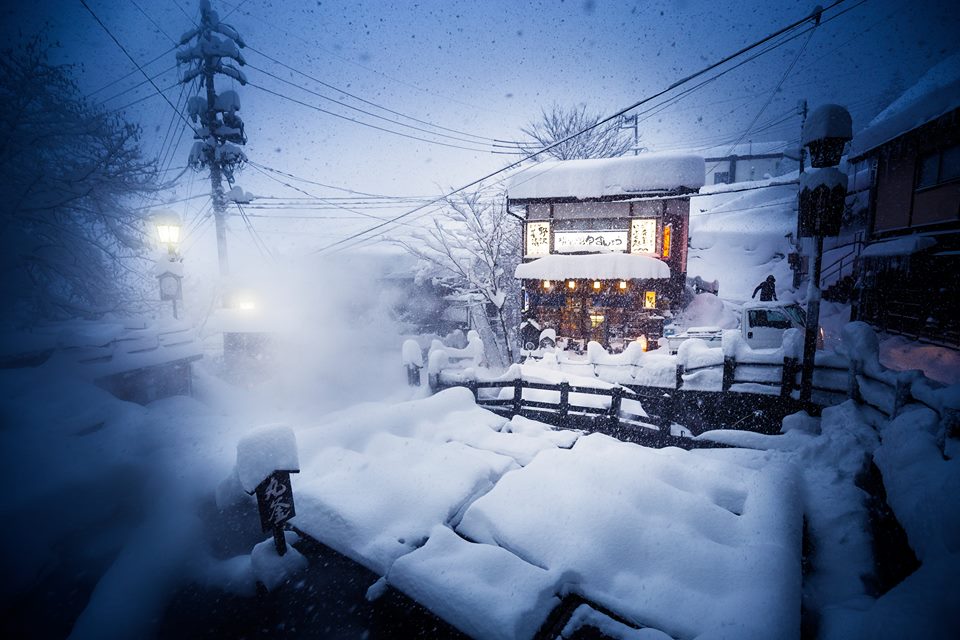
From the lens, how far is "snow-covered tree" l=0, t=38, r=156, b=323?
6.52 metres

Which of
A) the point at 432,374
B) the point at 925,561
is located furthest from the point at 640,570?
the point at 432,374

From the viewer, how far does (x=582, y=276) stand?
15961 millimetres

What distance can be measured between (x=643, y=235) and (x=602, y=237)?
181cm

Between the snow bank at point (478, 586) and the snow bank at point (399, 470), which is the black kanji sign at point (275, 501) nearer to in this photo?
the snow bank at point (399, 470)

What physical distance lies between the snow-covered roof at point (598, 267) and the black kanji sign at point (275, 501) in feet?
44.3

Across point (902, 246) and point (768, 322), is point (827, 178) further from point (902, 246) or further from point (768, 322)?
point (902, 246)

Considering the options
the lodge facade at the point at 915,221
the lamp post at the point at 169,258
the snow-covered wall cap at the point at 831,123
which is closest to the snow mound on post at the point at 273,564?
the lamp post at the point at 169,258

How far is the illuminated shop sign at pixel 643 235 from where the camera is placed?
55.8 ft

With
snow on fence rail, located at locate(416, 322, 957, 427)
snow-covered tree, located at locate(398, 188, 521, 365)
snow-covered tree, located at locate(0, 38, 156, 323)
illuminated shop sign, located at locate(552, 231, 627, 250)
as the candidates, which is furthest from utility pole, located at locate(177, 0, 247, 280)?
illuminated shop sign, located at locate(552, 231, 627, 250)

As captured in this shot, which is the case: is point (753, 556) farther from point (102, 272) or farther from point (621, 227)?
point (621, 227)

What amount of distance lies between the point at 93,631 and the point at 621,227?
19.0m

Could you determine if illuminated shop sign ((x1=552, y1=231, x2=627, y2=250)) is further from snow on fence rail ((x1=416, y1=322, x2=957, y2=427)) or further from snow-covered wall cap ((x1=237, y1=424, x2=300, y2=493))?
snow-covered wall cap ((x1=237, y1=424, x2=300, y2=493))

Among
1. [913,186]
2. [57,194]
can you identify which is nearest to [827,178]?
[913,186]

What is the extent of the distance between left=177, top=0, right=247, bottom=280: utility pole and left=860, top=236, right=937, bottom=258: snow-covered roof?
23524mm
